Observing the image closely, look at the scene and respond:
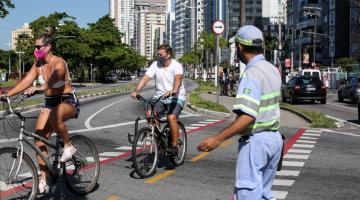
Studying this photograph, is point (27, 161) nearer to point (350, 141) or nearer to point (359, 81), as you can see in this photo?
point (350, 141)

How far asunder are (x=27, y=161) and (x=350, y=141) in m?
9.04

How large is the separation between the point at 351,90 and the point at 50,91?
2768cm

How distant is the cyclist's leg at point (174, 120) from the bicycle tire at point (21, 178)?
279cm

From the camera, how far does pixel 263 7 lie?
186000 millimetres

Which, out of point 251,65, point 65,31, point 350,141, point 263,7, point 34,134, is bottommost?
point 350,141

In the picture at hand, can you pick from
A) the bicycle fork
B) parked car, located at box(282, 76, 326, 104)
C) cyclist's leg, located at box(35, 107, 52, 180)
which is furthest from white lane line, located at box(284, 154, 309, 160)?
parked car, located at box(282, 76, 326, 104)

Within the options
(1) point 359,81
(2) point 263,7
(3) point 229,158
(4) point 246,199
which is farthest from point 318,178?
(2) point 263,7

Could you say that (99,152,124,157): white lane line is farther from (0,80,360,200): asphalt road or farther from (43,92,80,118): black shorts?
(43,92,80,118): black shorts

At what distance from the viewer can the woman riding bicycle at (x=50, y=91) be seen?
6.31m

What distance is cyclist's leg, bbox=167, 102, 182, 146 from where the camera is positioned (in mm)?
8305

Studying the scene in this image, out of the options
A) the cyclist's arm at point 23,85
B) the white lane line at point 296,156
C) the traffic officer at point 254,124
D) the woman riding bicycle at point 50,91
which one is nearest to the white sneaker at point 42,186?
the woman riding bicycle at point 50,91

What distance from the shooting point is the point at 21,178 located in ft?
19.3

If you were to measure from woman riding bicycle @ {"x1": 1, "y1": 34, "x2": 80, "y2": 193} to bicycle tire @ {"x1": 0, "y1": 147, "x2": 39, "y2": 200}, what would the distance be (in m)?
A: 0.30

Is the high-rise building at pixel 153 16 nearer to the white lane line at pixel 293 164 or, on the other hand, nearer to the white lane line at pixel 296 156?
the white lane line at pixel 296 156
